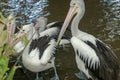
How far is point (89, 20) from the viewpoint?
725 cm

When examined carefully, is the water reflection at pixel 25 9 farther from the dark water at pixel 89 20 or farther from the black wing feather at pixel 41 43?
the black wing feather at pixel 41 43

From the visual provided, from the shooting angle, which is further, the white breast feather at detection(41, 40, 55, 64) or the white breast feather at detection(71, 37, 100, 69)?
the white breast feather at detection(41, 40, 55, 64)

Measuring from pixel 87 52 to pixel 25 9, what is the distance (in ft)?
13.4

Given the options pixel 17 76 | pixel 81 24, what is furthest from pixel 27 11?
pixel 17 76

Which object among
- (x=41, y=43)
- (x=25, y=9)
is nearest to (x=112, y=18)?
(x=25, y=9)

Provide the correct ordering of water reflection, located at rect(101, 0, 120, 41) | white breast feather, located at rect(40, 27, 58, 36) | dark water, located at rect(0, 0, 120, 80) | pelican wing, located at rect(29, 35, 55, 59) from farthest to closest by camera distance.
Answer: water reflection, located at rect(101, 0, 120, 41)
dark water, located at rect(0, 0, 120, 80)
white breast feather, located at rect(40, 27, 58, 36)
pelican wing, located at rect(29, 35, 55, 59)

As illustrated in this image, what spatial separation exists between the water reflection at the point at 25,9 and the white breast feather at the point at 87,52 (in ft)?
9.89

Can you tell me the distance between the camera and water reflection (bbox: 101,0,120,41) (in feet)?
20.9

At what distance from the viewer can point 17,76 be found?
217 inches

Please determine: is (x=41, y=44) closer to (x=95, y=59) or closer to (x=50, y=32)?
(x=50, y=32)

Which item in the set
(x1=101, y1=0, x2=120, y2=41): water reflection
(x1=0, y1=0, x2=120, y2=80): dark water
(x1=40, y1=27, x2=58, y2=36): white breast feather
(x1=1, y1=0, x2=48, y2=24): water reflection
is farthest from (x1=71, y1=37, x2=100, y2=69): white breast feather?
(x1=1, y1=0, x2=48, y2=24): water reflection

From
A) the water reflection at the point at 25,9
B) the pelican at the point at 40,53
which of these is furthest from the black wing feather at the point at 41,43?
the water reflection at the point at 25,9

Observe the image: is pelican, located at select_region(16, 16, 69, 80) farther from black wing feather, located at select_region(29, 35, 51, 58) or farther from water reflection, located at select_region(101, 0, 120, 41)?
water reflection, located at select_region(101, 0, 120, 41)

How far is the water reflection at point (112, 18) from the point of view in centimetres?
636
